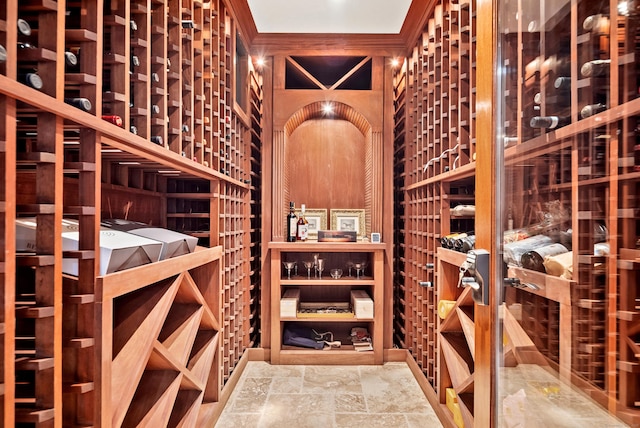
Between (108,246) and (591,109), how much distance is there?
126 cm

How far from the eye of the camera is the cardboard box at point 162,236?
54.1 inches

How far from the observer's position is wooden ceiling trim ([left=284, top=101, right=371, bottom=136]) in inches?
121

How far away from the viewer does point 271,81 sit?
9.81ft

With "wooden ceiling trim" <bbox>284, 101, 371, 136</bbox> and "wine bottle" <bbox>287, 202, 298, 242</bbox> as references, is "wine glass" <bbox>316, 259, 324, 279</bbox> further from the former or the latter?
"wooden ceiling trim" <bbox>284, 101, 371, 136</bbox>

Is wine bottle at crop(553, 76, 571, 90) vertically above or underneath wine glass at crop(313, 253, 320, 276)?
above

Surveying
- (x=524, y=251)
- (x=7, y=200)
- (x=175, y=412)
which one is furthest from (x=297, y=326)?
(x=7, y=200)

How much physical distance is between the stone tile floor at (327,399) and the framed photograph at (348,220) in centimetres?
117

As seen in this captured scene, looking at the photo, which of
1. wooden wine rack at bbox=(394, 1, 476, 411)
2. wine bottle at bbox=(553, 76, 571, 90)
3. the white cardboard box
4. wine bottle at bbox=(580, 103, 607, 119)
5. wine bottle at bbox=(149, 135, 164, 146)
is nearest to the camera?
wine bottle at bbox=(580, 103, 607, 119)

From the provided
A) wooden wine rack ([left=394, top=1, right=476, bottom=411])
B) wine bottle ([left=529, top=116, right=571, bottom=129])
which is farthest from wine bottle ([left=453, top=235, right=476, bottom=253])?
wine bottle ([left=529, top=116, right=571, bottom=129])

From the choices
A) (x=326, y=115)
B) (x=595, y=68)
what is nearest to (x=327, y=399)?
(x=595, y=68)

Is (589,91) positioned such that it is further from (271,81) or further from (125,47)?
(271,81)

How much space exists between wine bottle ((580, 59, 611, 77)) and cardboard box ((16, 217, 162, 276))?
A: 1.27 meters

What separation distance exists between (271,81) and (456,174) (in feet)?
6.02

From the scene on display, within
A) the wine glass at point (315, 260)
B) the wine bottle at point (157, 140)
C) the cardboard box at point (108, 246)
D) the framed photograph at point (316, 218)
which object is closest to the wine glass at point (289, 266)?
the wine glass at point (315, 260)
